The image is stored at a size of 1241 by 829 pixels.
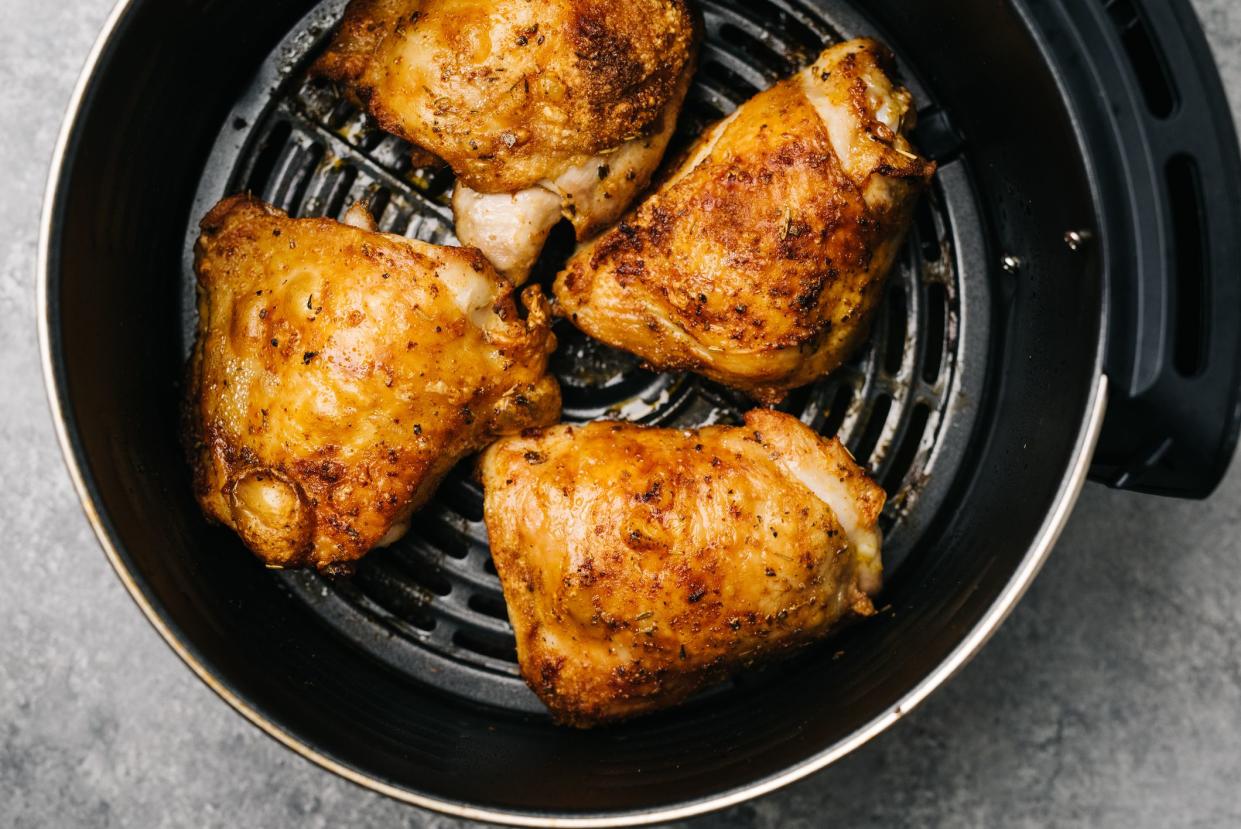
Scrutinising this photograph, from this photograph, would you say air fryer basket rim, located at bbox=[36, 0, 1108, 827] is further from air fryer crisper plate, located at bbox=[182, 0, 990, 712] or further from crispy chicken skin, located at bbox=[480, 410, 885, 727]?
air fryer crisper plate, located at bbox=[182, 0, 990, 712]

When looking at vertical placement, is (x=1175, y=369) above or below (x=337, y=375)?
above

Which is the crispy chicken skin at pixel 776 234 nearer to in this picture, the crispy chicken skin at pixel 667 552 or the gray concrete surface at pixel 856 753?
the crispy chicken skin at pixel 667 552

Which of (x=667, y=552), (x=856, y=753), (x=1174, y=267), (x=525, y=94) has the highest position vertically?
(x=525, y=94)

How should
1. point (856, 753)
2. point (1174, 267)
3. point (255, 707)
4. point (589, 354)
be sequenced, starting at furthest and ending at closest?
1. point (856, 753)
2. point (589, 354)
3. point (255, 707)
4. point (1174, 267)

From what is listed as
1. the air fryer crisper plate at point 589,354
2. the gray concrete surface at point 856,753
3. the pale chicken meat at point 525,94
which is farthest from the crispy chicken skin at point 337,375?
the gray concrete surface at point 856,753

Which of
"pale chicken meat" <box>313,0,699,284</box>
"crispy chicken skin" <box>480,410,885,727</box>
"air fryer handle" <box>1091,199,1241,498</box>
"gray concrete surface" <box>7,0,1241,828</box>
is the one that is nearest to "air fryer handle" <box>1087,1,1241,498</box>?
"air fryer handle" <box>1091,199,1241,498</box>

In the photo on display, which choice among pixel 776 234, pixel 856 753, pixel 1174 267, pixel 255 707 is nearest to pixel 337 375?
pixel 255 707

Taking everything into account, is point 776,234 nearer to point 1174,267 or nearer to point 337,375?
point 1174,267

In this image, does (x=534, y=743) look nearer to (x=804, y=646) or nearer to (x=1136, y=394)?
(x=804, y=646)
